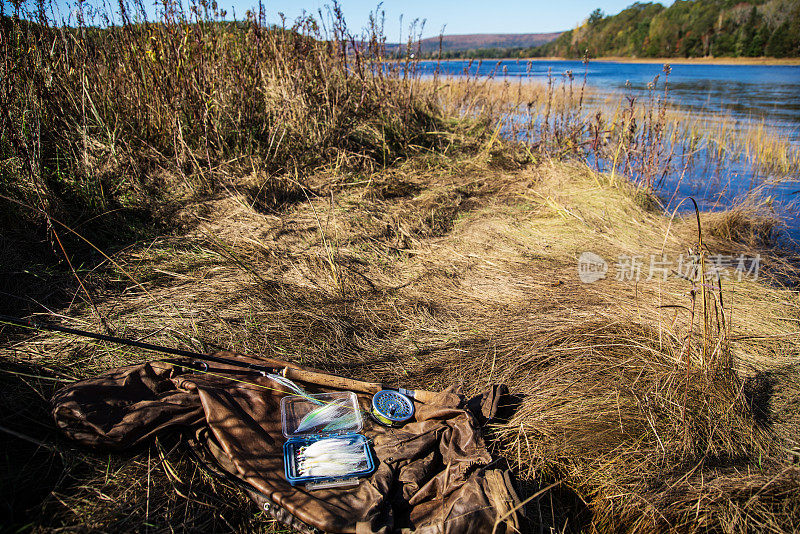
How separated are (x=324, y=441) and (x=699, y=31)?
43863 mm

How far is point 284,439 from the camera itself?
1813mm

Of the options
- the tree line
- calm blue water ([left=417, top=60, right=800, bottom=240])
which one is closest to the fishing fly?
calm blue water ([left=417, top=60, right=800, bottom=240])

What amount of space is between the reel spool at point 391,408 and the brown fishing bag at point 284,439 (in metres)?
0.04

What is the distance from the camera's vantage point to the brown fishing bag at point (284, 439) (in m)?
1.48

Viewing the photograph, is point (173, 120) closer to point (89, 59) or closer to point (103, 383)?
point (89, 59)

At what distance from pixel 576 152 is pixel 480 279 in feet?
11.1

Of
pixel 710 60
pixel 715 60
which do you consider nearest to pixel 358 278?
pixel 715 60

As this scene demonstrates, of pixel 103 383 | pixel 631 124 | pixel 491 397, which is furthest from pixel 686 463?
pixel 631 124

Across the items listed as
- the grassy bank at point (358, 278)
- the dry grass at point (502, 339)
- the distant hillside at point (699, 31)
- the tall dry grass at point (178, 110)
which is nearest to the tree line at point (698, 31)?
the distant hillside at point (699, 31)

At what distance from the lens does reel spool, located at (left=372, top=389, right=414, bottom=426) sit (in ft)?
6.18

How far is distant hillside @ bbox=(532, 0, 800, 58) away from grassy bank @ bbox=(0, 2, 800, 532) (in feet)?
39.9

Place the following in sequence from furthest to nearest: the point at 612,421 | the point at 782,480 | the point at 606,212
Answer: the point at 606,212 < the point at 612,421 < the point at 782,480

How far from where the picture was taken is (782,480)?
1480mm

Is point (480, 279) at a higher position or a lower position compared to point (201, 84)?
lower
